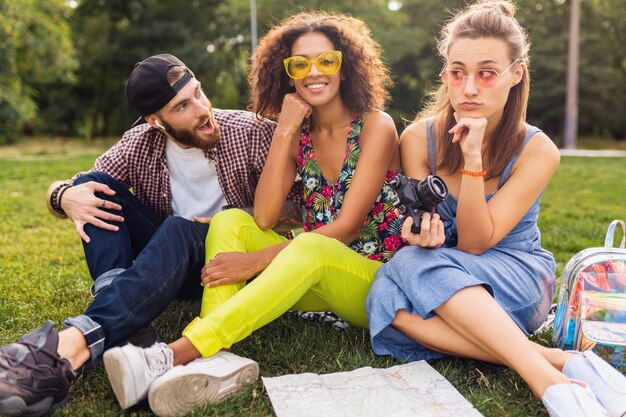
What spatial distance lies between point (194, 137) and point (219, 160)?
0.17 meters

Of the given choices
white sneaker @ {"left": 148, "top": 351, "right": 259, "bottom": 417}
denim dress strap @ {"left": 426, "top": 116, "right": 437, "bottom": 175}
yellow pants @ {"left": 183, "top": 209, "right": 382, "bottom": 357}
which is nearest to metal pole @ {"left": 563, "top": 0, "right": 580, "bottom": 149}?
denim dress strap @ {"left": 426, "top": 116, "right": 437, "bottom": 175}

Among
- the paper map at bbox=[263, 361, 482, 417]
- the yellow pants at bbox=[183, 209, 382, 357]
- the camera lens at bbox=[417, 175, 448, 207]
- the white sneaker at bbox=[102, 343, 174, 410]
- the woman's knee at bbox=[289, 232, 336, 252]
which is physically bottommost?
the paper map at bbox=[263, 361, 482, 417]

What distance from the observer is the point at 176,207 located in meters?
3.25

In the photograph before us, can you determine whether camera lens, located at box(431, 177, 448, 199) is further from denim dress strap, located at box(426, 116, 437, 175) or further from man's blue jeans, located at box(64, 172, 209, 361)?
man's blue jeans, located at box(64, 172, 209, 361)

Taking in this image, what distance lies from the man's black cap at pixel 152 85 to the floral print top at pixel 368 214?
733 millimetres

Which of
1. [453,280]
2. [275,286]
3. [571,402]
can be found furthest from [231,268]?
[571,402]

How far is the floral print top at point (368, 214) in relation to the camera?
2.95 metres

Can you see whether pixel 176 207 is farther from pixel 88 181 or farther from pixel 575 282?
pixel 575 282

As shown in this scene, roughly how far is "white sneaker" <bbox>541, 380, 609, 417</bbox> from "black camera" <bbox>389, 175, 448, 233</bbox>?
0.76m

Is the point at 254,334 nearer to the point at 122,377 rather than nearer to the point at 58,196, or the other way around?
the point at 122,377

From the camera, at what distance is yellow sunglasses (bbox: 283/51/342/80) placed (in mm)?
2881

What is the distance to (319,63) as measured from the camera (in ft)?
9.46

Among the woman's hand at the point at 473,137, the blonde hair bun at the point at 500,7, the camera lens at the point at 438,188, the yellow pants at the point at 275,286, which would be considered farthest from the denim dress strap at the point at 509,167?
the yellow pants at the point at 275,286

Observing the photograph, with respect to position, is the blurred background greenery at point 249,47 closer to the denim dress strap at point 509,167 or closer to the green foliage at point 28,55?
the green foliage at point 28,55
